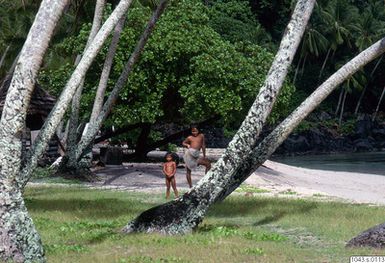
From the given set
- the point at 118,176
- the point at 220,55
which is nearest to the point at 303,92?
the point at 220,55

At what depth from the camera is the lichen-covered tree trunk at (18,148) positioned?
912 cm

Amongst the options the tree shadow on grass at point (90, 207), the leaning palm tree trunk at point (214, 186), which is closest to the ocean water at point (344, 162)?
the tree shadow on grass at point (90, 207)

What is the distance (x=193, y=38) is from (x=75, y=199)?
1225cm

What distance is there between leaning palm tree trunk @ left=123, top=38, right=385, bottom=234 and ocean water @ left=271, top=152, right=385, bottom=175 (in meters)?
25.3

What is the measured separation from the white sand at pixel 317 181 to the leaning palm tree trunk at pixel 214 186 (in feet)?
35.3

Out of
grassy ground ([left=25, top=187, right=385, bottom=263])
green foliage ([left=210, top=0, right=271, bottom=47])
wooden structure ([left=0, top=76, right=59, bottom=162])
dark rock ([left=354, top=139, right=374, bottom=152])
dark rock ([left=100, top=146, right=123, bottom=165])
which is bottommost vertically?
dark rock ([left=354, top=139, right=374, bottom=152])

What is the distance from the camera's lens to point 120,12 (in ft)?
46.8

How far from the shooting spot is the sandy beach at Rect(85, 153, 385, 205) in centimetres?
2102

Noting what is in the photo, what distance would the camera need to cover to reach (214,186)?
1198cm

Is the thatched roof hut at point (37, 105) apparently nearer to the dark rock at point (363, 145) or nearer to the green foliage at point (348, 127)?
the dark rock at point (363, 145)

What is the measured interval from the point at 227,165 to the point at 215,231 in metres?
1.05

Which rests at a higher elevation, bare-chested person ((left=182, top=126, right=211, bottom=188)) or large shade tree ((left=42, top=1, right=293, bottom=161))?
large shade tree ((left=42, top=1, right=293, bottom=161))

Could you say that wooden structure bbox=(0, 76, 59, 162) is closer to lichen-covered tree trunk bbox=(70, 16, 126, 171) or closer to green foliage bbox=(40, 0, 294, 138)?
green foliage bbox=(40, 0, 294, 138)

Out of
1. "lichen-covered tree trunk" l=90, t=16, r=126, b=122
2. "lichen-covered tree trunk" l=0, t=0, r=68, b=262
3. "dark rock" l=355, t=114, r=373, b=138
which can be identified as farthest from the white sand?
"dark rock" l=355, t=114, r=373, b=138
